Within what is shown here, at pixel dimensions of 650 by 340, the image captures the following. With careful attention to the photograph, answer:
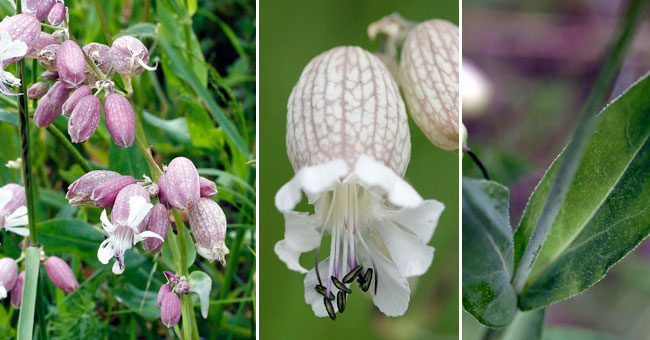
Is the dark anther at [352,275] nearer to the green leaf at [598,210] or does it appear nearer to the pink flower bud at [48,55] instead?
the green leaf at [598,210]

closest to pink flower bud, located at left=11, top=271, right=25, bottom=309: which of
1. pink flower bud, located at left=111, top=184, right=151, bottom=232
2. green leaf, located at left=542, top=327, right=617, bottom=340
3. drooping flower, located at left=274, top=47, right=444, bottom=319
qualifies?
pink flower bud, located at left=111, top=184, right=151, bottom=232

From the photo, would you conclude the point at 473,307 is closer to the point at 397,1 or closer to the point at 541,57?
the point at 397,1

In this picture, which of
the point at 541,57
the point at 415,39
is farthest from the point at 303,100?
the point at 541,57

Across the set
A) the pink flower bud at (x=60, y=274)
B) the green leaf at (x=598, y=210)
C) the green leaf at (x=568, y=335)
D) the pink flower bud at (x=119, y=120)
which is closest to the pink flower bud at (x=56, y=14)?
the pink flower bud at (x=119, y=120)

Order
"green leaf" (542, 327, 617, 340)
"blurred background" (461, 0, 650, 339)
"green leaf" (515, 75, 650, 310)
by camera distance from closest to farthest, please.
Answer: "green leaf" (515, 75, 650, 310), "green leaf" (542, 327, 617, 340), "blurred background" (461, 0, 650, 339)

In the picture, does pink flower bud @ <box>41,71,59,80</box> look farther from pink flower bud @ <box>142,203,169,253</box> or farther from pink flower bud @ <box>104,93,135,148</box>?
pink flower bud @ <box>142,203,169,253</box>

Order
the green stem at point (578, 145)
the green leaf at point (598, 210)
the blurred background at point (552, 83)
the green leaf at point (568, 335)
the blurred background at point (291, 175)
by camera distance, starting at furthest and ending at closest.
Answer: the blurred background at point (552, 83) → the green leaf at point (568, 335) → the blurred background at point (291, 175) → the green leaf at point (598, 210) → the green stem at point (578, 145)

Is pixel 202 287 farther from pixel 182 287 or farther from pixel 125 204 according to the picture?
pixel 125 204
